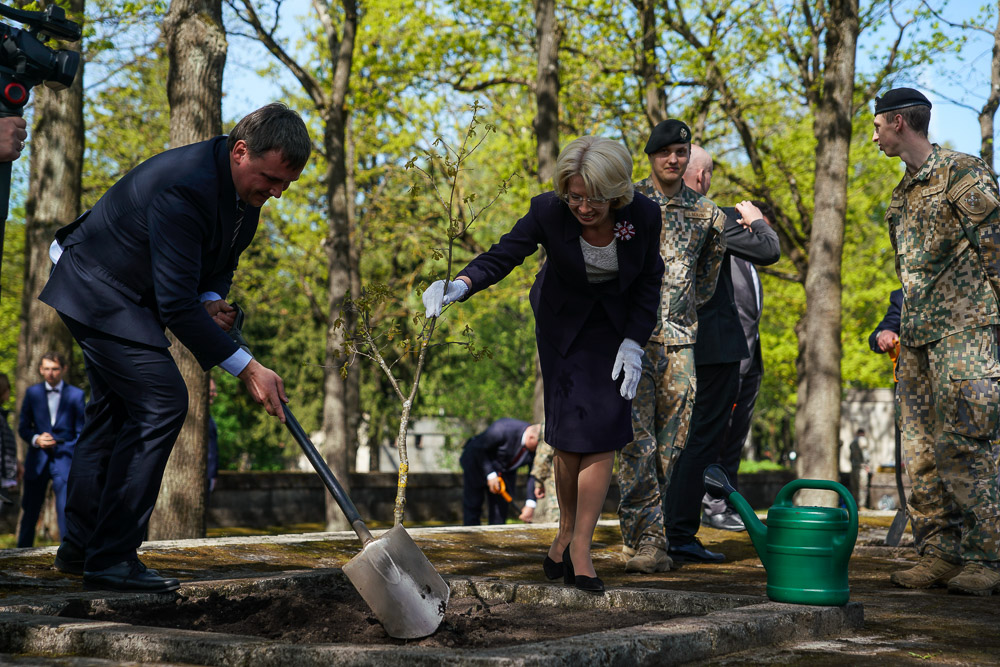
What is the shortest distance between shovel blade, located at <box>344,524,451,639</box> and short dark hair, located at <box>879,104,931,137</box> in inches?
123

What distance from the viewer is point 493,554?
5684 millimetres

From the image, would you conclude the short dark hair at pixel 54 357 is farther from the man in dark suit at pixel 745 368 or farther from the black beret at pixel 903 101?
the black beret at pixel 903 101

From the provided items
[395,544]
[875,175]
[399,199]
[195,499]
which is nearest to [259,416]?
[399,199]

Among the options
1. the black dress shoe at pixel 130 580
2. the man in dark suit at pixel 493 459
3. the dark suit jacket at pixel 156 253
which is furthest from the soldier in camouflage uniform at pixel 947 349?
the man in dark suit at pixel 493 459

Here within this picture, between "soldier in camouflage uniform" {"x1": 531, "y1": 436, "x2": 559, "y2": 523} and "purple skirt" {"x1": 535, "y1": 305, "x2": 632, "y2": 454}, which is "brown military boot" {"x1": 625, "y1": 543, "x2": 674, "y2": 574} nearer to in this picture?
"purple skirt" {"x1": 535, "y1": 305, "x2": 632, "y2": 454}

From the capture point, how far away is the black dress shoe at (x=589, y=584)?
3.75 meters

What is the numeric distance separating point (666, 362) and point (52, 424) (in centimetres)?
684

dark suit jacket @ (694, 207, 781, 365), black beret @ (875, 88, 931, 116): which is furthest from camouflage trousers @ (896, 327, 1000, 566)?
dark suit jacket @ (694, 207, 781, 365)

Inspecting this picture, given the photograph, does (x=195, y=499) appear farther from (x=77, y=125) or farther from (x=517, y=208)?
(x=517, y=208)

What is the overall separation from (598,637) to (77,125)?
12738 mm

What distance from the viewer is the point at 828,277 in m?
11.6

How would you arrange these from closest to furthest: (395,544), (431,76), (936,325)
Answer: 1. (395,544)
2. (936,325)
3. (431,76)

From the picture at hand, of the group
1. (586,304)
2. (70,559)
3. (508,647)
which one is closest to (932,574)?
(586,304)

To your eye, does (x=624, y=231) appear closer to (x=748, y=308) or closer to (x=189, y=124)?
(x=748, y=308)
